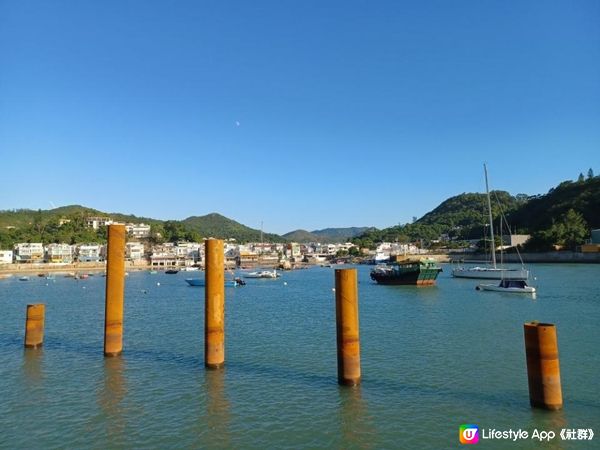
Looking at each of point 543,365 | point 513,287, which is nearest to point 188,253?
point 513,287

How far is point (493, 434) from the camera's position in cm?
1094

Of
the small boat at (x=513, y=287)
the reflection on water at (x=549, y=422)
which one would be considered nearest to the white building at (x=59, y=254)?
the small boat at (x=513, y=287)

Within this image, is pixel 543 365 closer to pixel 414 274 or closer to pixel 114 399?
pixel 114 399

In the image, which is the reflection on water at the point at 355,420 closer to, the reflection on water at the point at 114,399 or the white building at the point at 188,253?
the reflection on water at the point at 114,399

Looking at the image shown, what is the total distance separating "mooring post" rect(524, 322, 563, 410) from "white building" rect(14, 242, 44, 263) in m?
165

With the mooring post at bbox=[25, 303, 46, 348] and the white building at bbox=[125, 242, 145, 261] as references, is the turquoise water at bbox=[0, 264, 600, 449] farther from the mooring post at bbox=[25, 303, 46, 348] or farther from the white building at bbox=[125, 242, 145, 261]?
the white building at bbox=[125, 242, 145, 261]

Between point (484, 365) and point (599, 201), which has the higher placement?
point (599, 201)

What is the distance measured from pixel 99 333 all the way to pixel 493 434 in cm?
2168

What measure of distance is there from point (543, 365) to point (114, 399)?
11.9 metres

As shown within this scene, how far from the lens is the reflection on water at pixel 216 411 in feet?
35.6

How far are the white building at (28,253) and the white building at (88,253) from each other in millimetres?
12546

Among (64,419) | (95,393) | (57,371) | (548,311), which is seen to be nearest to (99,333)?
(57,371)

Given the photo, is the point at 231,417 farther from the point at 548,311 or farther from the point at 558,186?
the point at 558,186

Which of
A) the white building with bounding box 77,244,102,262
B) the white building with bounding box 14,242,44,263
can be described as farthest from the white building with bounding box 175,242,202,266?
the white building with bounding box 14,242,44,263
